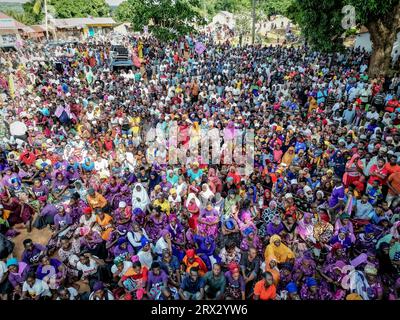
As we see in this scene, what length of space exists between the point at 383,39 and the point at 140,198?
40.1 ft

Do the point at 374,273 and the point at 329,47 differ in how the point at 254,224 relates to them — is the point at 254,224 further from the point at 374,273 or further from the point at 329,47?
the point at 329,47

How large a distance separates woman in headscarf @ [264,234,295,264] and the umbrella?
29.8 feet

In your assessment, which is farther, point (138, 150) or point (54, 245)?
point (138, 150)

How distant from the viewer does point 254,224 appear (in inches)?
229

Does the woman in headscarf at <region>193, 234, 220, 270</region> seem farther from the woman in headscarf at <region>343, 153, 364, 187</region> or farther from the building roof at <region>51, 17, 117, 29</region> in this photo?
the building roof at <region>51, 17, 117, 29</region>

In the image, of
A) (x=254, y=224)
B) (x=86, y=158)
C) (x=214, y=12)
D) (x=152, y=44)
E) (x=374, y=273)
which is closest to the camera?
(x=374, y=273)

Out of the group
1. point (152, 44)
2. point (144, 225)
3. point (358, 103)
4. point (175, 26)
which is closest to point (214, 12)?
point (152, 44)

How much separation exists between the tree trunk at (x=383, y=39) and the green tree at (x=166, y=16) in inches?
282

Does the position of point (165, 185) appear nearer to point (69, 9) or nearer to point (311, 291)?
point (311, 291)

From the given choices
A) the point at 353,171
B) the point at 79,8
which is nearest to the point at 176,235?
the point at 353,171

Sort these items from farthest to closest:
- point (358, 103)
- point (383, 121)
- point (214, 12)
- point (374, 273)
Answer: point (214, 12) → point (358, 103) → point (383, 121) → point (374, 273)

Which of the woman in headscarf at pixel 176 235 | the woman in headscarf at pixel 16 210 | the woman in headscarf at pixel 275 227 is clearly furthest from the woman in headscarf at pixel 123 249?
the woman in headscarf at pixel 16 210

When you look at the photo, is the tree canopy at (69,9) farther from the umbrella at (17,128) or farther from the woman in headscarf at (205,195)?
the woman in headscarf at (205,195)
